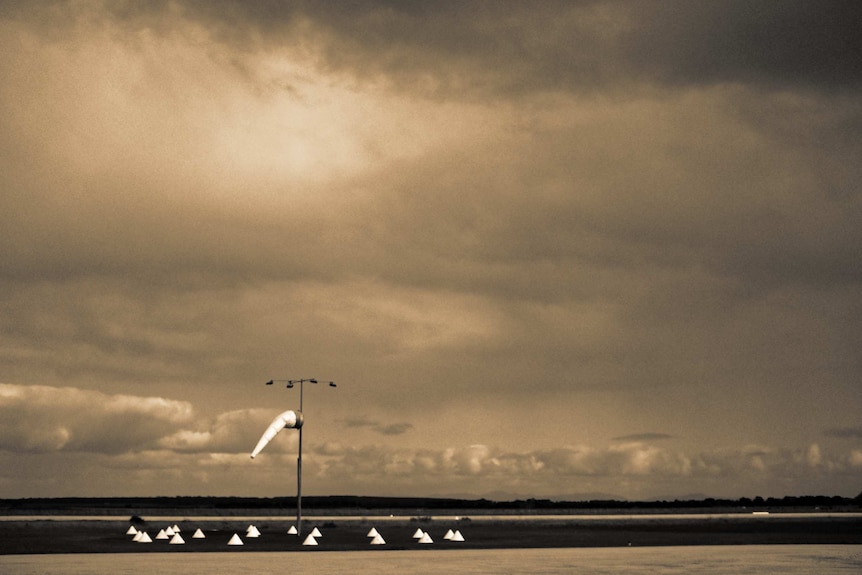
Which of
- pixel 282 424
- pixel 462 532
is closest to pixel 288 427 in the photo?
pixel 282 424

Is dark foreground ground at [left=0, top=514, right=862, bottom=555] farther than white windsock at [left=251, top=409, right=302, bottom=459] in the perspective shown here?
No

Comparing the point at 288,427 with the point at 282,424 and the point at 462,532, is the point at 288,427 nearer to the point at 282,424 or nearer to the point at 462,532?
the point at 282,424

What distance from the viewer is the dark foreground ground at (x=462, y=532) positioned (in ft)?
191

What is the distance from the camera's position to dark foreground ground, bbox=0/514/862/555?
191 ft

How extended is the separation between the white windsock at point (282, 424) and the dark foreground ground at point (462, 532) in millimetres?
6478

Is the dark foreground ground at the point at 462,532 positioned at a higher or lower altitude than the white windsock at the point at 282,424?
lower

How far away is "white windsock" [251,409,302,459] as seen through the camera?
64.9m

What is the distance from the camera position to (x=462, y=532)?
253 feet

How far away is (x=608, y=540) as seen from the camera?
2591 inches

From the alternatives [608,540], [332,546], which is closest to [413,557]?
[332,546]

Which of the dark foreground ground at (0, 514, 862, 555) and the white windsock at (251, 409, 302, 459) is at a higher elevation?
the white windsock at (251, 409, 302, 459)

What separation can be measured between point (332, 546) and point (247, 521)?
38.6 m

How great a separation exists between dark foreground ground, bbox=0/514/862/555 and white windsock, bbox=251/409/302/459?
6.48 m

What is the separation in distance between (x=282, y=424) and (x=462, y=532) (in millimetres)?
19649
